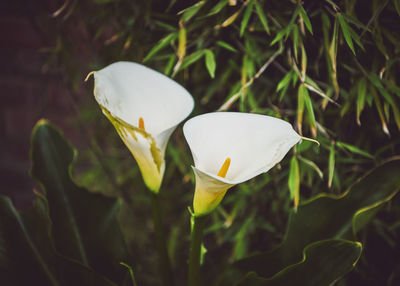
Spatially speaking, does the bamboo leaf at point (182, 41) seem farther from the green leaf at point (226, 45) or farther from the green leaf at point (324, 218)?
the green leaf at point (324, 218)

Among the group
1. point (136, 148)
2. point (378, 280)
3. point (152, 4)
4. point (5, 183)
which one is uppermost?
point (152, 4)

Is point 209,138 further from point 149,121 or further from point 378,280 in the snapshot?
point 378,280

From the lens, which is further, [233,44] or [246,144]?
[233,44]

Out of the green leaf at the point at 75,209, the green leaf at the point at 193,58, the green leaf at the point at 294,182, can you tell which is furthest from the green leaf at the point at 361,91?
the green leaf at the point at 75,209

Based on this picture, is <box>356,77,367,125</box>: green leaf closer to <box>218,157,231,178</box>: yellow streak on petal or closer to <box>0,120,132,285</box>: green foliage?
<box>218,157,231,178</box>: yellow streak on petal

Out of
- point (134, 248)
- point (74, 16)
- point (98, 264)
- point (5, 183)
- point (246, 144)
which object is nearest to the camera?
point (246, 144)

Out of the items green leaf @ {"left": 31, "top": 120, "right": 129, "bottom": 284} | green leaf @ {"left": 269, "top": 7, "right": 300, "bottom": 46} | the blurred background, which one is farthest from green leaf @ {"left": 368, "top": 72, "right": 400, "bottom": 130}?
green leaf @ {"left": 31, "top": 120, "right": 129, "bottom": 284}

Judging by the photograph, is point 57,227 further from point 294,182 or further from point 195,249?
point 294,182

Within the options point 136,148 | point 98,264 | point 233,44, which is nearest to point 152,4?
point 233,44
